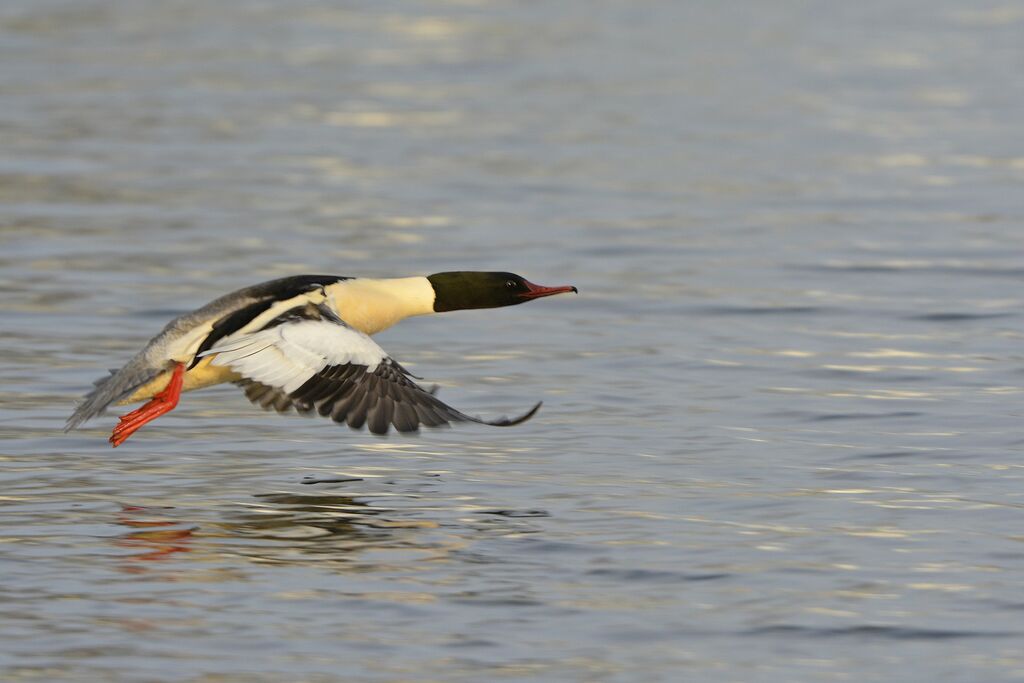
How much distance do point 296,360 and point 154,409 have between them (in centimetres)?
81

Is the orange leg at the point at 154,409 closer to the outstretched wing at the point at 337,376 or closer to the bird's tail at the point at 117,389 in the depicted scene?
the bird's tail at the point at 117,389

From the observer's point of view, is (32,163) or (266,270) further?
(32,163)

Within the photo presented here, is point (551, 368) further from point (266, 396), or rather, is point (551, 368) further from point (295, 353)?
point (295, 353)

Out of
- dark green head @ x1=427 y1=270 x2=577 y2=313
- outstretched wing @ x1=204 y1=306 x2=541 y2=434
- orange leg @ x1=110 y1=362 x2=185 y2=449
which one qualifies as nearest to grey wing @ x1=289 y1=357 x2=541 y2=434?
outstretched wing @ x1=204 y1=306 x2=541 y2=434

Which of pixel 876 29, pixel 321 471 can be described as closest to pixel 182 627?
pixel 321 471

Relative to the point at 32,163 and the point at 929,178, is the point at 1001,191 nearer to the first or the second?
the point at 929,178

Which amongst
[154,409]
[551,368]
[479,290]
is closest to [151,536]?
[154,409]

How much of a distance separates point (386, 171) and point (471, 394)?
23.1ft

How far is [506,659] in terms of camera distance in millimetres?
6379

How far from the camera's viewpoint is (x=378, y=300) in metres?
9.37

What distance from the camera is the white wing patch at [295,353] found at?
8375 mm

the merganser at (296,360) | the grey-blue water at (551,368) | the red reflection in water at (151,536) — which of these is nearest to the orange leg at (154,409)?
the merganser at (296,360)

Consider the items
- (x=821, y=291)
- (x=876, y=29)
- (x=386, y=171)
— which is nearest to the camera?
(x=821, y=291)

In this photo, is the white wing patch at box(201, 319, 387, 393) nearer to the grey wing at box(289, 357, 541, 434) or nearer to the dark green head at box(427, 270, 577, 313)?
the grey wing at box(289, 357, 541, 434)
